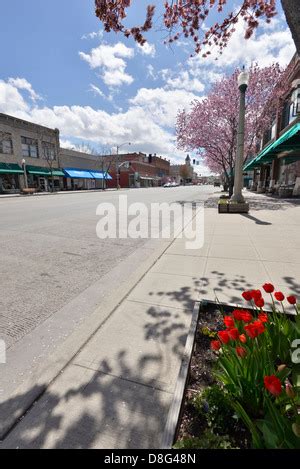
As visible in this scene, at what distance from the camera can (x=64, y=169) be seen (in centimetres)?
4272

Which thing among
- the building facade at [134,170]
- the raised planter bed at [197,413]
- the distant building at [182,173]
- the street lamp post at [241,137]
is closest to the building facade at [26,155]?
the building facade at [134,170]

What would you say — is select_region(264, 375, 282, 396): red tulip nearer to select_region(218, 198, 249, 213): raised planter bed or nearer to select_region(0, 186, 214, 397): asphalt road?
select_region(0, 186, 214, 397): asphalt road

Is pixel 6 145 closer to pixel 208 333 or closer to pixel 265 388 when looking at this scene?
pixel 208 333

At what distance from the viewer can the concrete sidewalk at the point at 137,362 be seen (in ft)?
5.57

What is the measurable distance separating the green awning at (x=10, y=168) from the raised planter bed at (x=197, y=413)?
35535 millimetres

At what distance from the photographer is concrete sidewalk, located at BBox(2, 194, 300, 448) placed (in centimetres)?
170

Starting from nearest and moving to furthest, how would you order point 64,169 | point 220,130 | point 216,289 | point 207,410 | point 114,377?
point 207,410
point 114,377
point 216,289
point 220,130
point 64,169

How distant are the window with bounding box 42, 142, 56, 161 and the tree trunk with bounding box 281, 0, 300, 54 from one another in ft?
132

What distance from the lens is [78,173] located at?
45625 millimetres

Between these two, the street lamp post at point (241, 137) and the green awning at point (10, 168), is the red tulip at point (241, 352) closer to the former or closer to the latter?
the street lamp post at point (241, 137)

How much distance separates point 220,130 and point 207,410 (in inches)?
813

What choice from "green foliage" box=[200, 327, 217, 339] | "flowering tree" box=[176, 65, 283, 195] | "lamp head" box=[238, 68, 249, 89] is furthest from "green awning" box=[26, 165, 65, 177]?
"green foliage" box=[200, 327, 217, 339]

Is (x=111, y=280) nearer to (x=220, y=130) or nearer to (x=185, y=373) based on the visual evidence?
(x=185, y=373)
